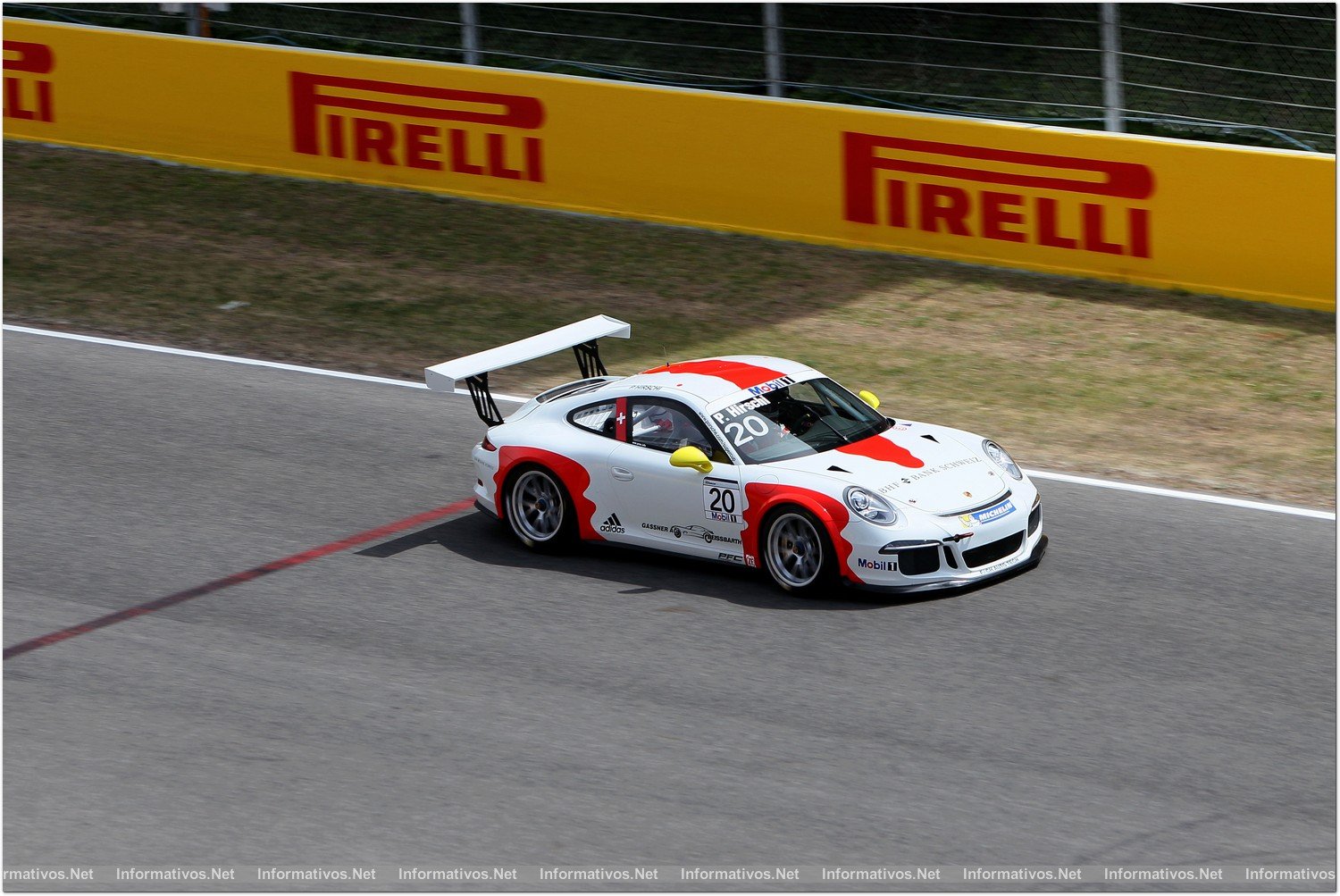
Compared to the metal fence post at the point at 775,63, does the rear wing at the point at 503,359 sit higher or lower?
lower

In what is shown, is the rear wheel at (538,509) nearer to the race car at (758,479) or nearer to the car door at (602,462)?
the race car at (758,479)

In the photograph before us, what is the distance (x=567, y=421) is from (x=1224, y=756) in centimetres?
473

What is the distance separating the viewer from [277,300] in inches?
638

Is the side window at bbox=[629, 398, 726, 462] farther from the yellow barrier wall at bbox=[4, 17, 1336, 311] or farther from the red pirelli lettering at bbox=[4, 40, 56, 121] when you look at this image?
the red pirelli lettering at bbox=[4, 40, 56, 121]

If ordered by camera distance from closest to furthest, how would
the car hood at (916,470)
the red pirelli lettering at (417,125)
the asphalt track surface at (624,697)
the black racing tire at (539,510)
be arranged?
the asphalt track surface at (624,697) < the car hood at (916,470) < the black racing tire at (539,510) < the red pirelli lettering at (417,125)

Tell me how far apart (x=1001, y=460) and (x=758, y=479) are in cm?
163

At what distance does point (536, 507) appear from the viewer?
35.3 ft

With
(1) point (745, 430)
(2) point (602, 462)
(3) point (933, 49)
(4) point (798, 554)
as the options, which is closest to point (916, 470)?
(4) point (798, 554)

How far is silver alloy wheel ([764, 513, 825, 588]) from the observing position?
9.62 m

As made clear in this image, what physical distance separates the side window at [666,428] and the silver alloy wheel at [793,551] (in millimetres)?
611

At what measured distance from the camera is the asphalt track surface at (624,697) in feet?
23.9

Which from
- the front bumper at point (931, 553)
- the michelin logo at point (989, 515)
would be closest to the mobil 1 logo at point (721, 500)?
the front bumper at point (931, 553)

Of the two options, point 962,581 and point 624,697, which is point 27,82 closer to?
point 624,697

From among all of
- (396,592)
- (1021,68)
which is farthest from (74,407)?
(1021,68)
